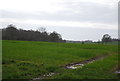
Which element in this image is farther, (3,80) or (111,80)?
(111,80)

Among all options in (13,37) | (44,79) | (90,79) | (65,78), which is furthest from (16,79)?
(13,37)

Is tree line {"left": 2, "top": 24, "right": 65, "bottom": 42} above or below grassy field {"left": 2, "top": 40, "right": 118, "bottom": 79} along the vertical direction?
above

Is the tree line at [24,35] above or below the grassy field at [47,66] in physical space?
above

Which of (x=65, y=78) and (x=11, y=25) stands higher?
(x=11, y=25)

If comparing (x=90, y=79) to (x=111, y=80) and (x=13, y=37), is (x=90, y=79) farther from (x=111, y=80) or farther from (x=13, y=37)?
(x=13, y=37)

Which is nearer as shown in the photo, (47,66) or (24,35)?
(47,66)

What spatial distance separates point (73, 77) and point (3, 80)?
375cm

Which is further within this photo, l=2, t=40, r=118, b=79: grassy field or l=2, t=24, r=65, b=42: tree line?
l=2, t=24, r=65, b=42: tree line

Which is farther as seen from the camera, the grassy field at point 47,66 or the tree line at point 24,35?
the tree line at point 24,35

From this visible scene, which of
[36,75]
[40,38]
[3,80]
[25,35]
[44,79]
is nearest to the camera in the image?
[3,80]

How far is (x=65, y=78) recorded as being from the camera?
11703 mm

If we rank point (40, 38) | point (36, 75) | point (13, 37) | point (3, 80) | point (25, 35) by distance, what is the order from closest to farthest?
point (3, 80) < point (36, 75) < point (13, 37) < point (25, 35) < point (40, 38)

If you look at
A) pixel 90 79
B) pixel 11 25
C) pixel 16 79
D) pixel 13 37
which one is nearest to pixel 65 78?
pixel 90 79

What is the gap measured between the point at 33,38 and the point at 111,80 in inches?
3365
